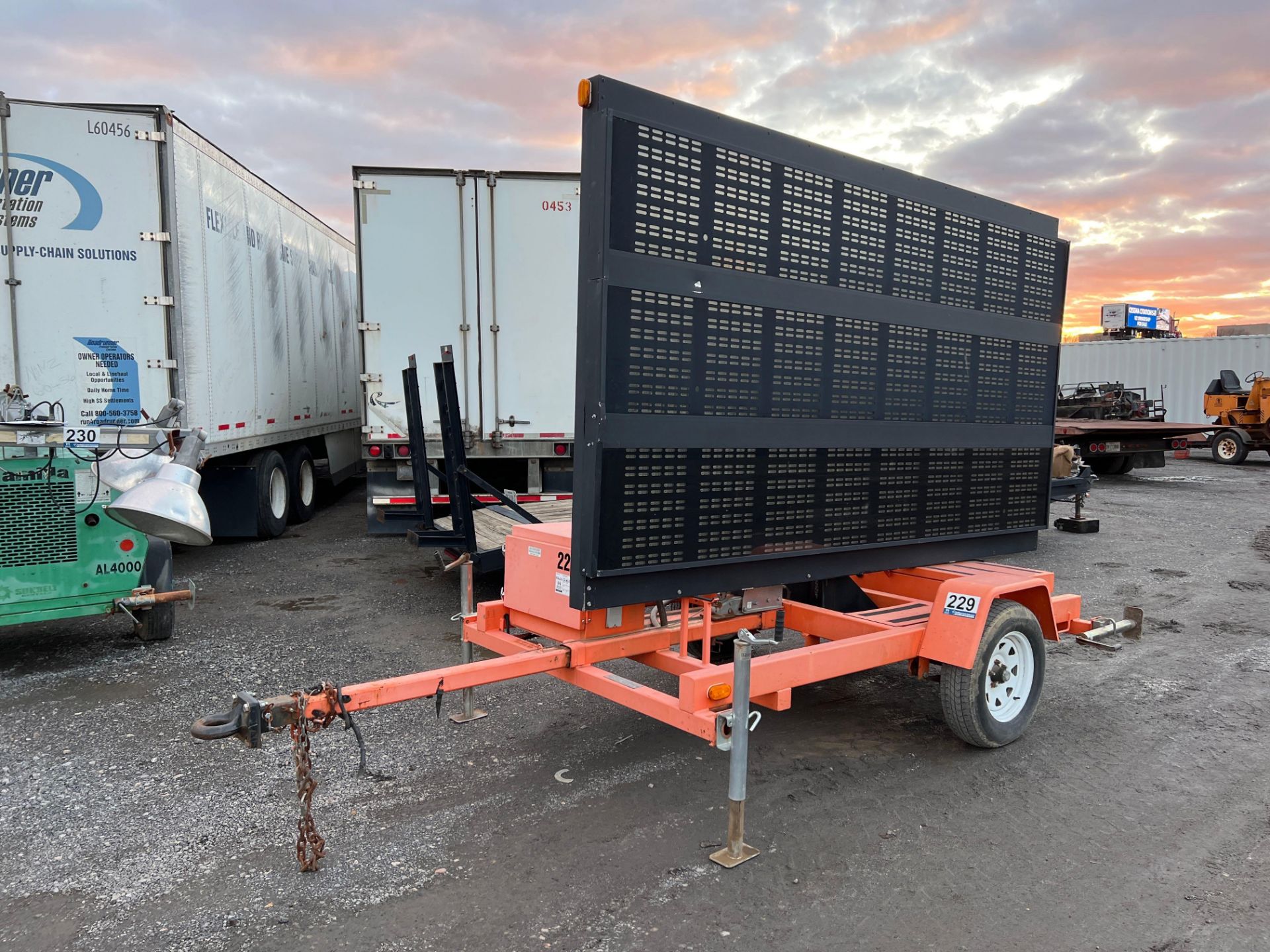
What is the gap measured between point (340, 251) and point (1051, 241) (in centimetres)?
1300

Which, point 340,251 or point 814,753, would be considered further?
point 340,251

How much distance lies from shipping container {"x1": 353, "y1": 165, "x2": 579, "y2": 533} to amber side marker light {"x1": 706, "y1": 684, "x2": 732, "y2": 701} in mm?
5517

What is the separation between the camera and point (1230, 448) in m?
23.8

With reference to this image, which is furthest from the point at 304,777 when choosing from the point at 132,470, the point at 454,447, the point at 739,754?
the point at 454,447

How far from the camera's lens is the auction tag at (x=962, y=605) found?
442 cm

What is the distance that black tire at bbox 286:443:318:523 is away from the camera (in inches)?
478

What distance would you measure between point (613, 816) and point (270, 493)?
8628 mm

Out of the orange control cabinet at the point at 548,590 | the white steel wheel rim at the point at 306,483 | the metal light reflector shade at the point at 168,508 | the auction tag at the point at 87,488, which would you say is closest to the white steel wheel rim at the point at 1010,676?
the orange control cabinet at the point at 548,590

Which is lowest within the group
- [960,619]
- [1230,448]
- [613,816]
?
[613,816]

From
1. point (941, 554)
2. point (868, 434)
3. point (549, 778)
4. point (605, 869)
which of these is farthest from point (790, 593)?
point (605, 869)

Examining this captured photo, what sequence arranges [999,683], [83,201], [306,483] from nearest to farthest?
[999,683] → [83,201] → [306,483]

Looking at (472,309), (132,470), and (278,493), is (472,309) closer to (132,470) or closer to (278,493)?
(278,493)

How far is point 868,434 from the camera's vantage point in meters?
4.30

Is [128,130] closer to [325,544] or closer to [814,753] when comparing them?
[325,544]
